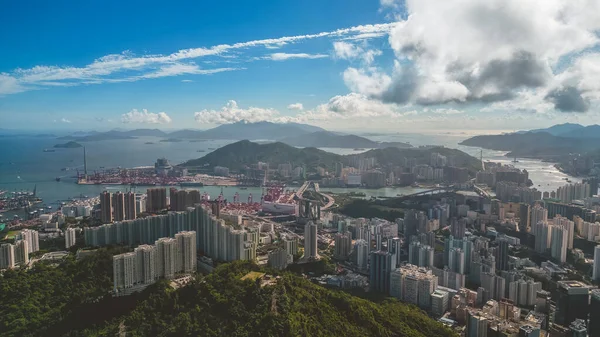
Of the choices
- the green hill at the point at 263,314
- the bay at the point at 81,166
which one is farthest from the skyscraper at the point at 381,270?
the bay at the point at 81,166

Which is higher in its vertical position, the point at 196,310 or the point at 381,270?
the point at 196,310

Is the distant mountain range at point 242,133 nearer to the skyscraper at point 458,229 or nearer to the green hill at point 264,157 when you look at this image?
the green hill at point 264,157

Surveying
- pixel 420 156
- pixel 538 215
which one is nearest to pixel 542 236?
pixel 538 215

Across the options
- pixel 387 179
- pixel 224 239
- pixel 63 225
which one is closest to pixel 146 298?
pixel 224 239

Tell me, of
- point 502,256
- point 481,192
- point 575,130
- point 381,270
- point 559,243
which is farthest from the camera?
point 575,130

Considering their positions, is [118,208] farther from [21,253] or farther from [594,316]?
[594,316]
